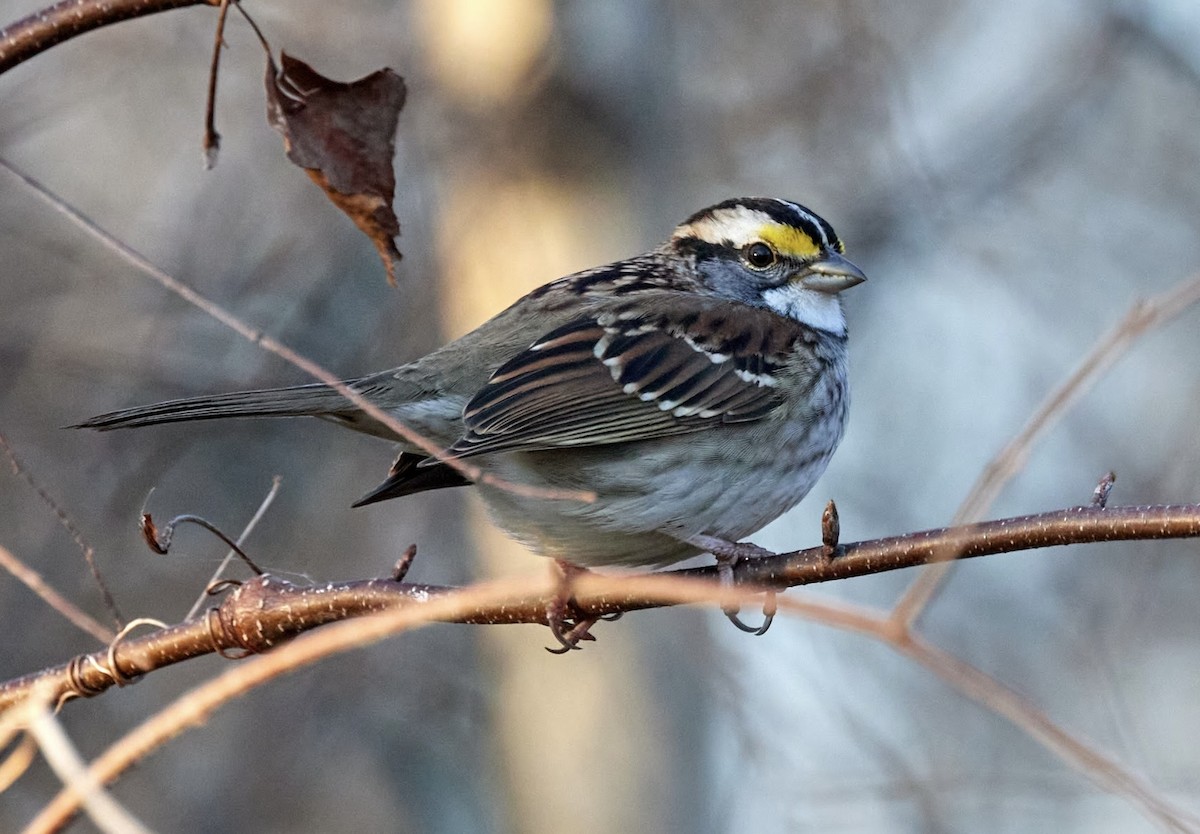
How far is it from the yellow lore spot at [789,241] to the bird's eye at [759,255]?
0.08 feet

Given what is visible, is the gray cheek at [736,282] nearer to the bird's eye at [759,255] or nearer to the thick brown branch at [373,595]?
the bird's eye at [759,255]

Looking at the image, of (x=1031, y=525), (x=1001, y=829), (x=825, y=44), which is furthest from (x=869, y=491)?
(x=1031, y=525)

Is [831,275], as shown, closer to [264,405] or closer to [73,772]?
[264,405]

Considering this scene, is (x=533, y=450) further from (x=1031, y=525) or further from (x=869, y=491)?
(x=869, y=491)

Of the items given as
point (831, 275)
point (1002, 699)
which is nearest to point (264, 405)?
point (831, 275)

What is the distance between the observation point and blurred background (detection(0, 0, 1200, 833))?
6.16 metres

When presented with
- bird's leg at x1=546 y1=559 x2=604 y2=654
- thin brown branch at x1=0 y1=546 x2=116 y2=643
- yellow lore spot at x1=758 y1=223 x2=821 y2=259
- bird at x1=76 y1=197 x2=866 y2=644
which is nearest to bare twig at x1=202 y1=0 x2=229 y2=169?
thin brown branch at x1=0 y1=546 x2=116 y2=643

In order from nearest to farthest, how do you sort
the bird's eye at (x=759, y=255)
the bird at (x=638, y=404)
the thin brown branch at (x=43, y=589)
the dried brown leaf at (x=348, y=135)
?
the thin brown branch at (x=43, y=589), the dried brown leaf at (x=348, y=135), the bird at (x=638, y=404), the bird's eye at (x=759, y=255)

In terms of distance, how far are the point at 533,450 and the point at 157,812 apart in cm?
530

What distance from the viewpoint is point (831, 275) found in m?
4.47

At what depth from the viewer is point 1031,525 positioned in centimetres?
260

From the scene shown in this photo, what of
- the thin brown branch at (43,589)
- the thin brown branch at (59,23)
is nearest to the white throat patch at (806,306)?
the thin brown branch at (59,23)

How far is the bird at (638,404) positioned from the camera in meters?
3.74

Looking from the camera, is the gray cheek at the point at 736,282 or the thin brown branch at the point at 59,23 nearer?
the thin brown branch at the point at 59,23
